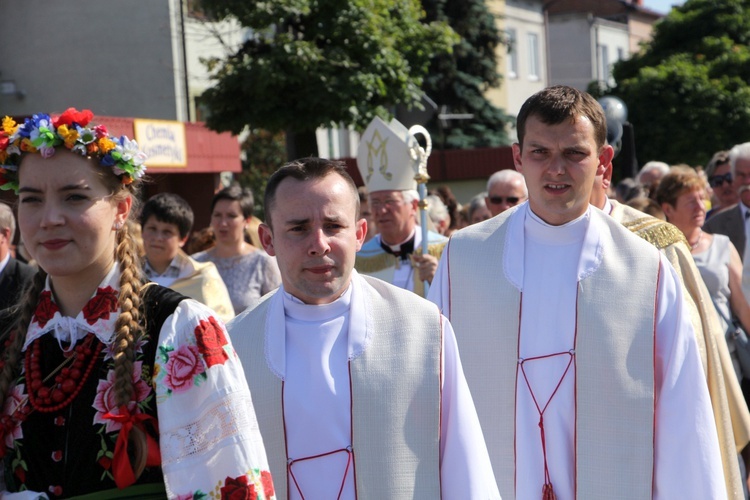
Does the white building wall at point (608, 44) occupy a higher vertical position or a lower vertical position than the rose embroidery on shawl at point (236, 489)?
higher

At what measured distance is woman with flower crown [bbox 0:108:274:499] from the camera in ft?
8.81

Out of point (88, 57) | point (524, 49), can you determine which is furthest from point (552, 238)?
point (524, 49)

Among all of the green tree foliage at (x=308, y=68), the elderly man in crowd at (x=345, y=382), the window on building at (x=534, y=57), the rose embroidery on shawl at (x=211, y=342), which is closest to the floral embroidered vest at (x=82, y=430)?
the rose embroidery on shawl at (x=211, y=342)

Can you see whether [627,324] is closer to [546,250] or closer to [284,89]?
[546,250]

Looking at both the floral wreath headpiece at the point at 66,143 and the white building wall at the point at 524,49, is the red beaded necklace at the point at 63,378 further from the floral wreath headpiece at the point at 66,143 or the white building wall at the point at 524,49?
the white building wall at the point at 524,49

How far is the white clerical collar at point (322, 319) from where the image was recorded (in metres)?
3.43

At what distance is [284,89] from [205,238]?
28.3ft

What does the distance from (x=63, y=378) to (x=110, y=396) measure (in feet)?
0.45

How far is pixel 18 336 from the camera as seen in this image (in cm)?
290

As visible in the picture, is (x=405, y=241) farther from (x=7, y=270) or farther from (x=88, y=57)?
(x=88, y=57)

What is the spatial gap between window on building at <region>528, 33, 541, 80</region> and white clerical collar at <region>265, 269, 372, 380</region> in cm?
3852

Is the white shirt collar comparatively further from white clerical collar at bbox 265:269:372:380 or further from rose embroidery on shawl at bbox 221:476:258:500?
white clerical collar at bbox 265:269:372:380

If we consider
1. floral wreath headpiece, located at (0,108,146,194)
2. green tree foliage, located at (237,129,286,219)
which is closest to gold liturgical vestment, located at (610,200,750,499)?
floral wreath headpiece, located at (0,108,146,194)

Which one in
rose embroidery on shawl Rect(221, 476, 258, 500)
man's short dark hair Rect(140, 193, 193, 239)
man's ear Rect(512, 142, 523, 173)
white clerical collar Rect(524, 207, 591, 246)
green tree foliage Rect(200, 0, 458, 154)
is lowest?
rose embroidery on shawl Rect(221, 476, 258, 500)
